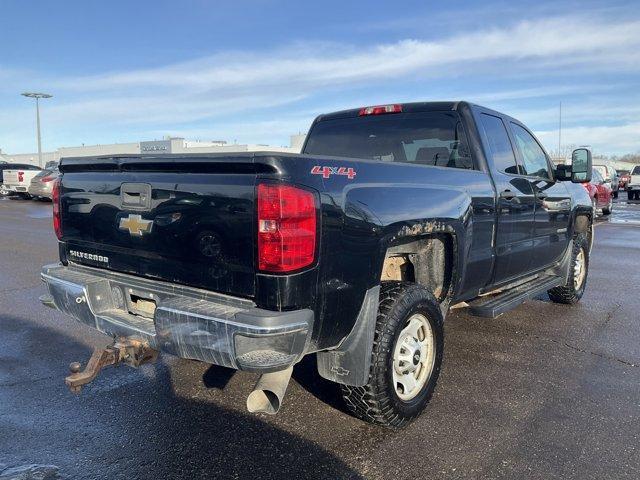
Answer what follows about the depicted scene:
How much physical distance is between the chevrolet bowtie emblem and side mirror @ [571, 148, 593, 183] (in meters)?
4.29

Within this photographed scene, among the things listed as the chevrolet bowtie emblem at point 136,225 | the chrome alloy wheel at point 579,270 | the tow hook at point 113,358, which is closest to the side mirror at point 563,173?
the chrome alloy wheel at point 579,270

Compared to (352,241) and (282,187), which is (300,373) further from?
(282,187)

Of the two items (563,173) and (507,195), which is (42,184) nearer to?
(563,173)

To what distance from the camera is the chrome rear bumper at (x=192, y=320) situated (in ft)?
8.43

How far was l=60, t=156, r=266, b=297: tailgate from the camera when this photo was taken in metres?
2.71

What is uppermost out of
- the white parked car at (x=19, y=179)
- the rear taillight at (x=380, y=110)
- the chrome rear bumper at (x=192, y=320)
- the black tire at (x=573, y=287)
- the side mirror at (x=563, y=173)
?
the rear taillight at (x=380, y=110)

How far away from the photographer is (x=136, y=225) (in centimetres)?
315

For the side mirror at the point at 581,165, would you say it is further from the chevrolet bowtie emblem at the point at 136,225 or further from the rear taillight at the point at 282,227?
the chevrolet bowtie emblem at the point at 136,225

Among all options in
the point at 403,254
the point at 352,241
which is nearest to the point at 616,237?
the point at 403,254

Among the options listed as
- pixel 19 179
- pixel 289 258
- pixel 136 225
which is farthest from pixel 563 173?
pixel 19 179

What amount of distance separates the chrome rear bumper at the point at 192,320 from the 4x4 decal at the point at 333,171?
69 centimetres

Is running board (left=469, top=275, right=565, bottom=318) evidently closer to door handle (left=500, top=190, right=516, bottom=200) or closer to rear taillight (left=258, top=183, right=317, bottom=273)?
door handle (left=500, top=190, right=516, bottom=200)

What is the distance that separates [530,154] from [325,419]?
3463 millimetres

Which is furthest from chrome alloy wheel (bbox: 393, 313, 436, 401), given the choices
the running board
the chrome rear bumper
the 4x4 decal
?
the 4x4 decal
